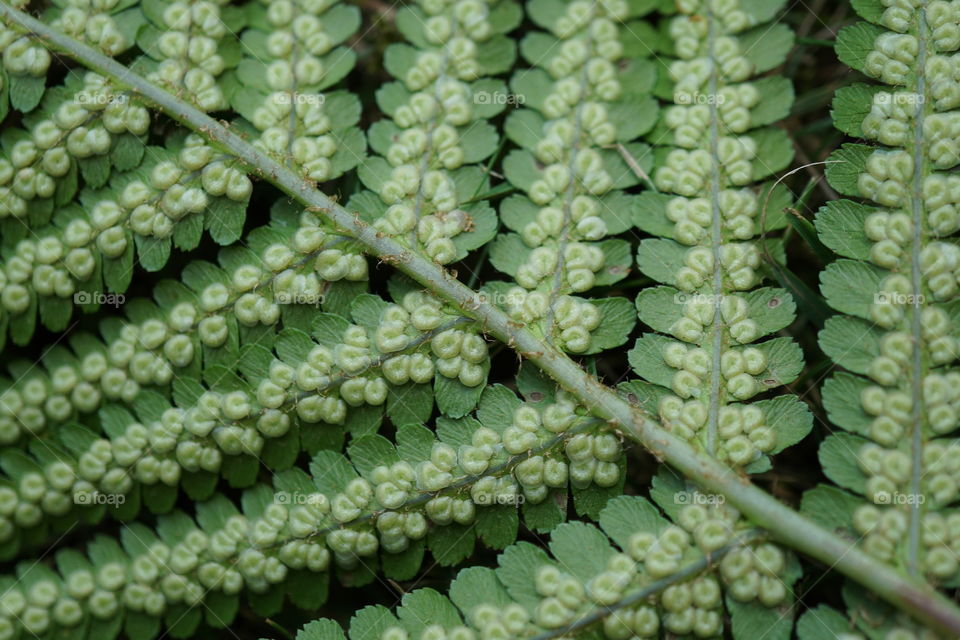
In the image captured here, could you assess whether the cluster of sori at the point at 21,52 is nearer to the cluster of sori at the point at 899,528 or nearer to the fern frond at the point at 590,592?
the fern frond at the point at 590,592

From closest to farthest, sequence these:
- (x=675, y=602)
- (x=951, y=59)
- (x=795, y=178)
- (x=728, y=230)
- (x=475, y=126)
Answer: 1. (x=675, y=602)
2. (x=951, y=59)
3. (x=728, y=230)
4. (x=475, y=126)
5. (x=795, y=178)

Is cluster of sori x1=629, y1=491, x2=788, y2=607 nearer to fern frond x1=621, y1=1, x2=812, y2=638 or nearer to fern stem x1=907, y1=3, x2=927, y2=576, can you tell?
fern frond x1=621, y1=1, x2=812, y2=638

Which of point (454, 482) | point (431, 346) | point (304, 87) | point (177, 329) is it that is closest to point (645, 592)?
point (454, 482)

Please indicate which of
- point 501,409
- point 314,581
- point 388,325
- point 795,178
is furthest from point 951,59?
point 314,581

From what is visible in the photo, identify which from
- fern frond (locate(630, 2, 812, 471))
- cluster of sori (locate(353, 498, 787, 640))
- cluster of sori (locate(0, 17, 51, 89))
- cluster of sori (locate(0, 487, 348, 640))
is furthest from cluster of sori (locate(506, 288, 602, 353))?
cluster of sori (locate(0, 17, 51, 89))

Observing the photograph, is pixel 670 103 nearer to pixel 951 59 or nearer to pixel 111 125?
pixel 951 59

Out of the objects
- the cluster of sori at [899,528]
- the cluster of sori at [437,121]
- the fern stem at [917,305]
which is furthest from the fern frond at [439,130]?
the cluster of sori at [899,528]

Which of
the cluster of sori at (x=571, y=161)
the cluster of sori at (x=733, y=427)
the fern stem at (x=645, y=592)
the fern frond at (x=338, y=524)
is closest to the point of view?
the fern stem at (x=645, y=592)

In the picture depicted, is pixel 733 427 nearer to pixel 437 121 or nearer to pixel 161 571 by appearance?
pixel 437 121
